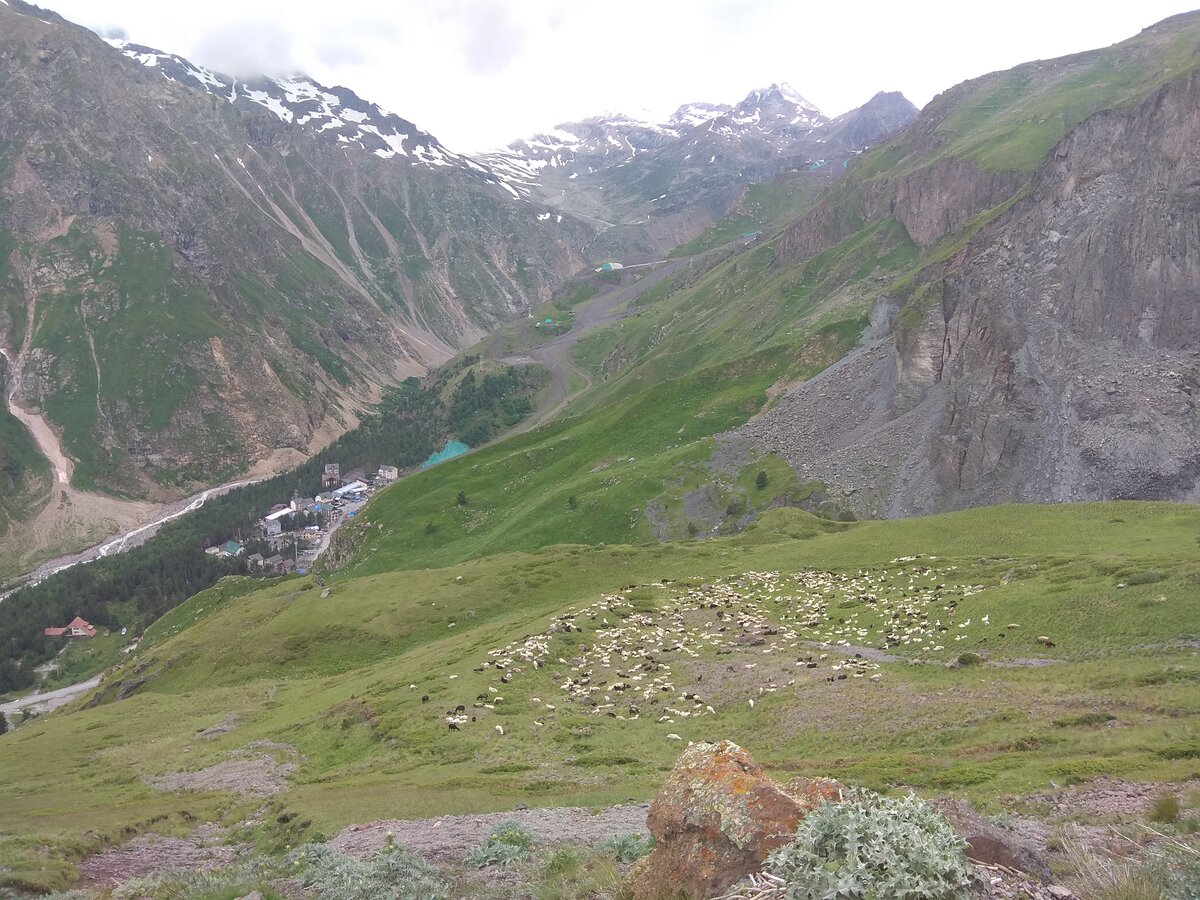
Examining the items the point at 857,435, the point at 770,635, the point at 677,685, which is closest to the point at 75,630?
the point at 857,435

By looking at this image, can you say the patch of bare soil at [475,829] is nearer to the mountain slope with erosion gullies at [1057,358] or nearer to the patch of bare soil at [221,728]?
the patch of bare soil at [221,728]

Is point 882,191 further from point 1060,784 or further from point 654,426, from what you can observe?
point 1060,784

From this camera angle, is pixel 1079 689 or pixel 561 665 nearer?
pixel 1079 689

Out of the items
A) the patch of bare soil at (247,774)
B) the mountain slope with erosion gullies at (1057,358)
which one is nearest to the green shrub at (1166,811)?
the patch of bare soil at (247,774)

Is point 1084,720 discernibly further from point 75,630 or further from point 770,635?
point 75,630

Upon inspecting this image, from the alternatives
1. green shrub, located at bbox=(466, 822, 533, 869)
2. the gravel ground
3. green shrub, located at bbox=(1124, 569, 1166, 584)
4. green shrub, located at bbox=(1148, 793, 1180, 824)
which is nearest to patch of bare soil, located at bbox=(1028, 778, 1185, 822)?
green shrub, located at bbox=(1148, 793, 1180, 824)

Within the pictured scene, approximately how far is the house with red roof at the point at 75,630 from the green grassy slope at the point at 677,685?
104 metres

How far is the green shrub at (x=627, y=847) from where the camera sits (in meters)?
13.8

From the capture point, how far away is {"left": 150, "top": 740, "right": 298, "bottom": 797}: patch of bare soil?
107ft

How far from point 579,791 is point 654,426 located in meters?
109

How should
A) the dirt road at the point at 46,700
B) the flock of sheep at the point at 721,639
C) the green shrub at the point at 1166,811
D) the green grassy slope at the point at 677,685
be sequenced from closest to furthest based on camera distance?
the green shrub at the point at 1166,811, the green grassy slope at the point at 677,685, the flock of sheep at the point at 721,639, the dirt road at the point at 46,700

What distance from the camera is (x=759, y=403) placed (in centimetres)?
12388

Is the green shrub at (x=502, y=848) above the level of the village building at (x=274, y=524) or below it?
above

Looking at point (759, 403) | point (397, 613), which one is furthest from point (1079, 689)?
point (759, 403)
